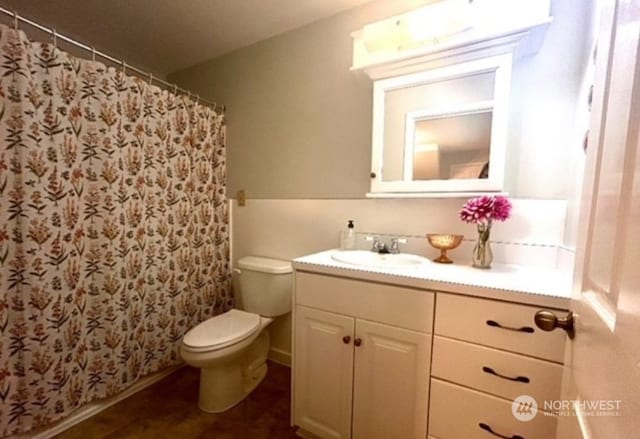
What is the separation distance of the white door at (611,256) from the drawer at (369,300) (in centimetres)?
43

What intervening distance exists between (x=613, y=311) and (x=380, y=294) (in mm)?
708

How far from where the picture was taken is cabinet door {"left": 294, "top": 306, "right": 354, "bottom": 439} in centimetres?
117

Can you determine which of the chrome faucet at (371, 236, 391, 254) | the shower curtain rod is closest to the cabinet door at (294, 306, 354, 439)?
the chrome faucet at (371, 236, 391, 254)

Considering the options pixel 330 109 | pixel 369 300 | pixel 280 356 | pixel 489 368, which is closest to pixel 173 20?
pixel 330 109

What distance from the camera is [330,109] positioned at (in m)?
1.69

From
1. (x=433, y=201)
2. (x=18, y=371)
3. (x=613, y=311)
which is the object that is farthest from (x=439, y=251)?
(x=18, y=371)

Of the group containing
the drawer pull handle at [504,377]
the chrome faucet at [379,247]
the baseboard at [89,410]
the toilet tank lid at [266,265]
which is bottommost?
the baseboard at [89,410]

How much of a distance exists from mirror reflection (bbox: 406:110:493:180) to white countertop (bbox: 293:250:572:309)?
0.44m

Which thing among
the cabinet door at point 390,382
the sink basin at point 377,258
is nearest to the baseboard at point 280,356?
the cabinet door at point 390,382

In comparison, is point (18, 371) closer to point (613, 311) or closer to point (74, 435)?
point (74, 435)

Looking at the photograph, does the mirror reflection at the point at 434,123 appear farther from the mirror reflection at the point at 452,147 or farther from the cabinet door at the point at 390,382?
the cabinet door at the point at 390,382

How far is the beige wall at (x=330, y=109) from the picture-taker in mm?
1147

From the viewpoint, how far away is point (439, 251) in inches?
55.2

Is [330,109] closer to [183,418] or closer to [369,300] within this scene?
[369,300]
